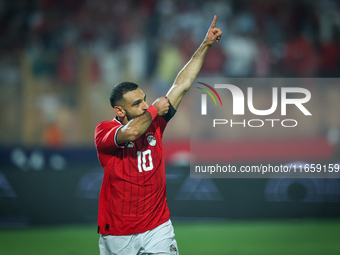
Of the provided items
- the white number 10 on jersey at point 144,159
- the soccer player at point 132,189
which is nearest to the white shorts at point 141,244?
the soccer player at point 132,189

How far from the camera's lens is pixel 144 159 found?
2961mm

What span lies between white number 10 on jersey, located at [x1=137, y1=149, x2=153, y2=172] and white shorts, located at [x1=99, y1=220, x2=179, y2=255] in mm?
471

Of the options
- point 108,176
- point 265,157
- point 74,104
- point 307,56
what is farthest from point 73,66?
point 108,176

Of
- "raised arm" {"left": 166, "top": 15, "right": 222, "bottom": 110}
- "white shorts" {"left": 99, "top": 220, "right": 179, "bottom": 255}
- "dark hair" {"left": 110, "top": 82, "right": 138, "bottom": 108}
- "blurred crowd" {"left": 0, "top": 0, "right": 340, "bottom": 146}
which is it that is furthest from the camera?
"blurred crowd" {"left": 0, "top": 0, "right": 340, "bottom": 146}

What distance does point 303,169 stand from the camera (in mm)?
6867

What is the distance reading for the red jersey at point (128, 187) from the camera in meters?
2.91

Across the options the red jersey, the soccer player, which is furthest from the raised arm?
the red jersey

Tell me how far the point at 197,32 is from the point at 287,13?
1.92 m

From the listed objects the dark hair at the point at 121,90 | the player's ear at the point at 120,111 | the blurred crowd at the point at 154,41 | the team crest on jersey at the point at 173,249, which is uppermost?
the blurred crowd at the point at 154,41

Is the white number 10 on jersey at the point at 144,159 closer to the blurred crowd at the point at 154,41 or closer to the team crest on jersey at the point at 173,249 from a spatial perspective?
the team crest on jersey at the point at 173,249

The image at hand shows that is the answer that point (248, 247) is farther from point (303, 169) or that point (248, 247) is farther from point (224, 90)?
point (224, 90)

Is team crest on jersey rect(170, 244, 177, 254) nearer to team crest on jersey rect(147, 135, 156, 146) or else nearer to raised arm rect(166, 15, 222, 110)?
team crest on jersey rect(147, 135, 156, 146)

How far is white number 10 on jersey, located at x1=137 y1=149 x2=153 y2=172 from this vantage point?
2.94 meters

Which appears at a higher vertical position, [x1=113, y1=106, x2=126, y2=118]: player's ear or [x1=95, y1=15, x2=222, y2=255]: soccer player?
[x1=113, y1=106, x2=126, y2=118]: player's ear
